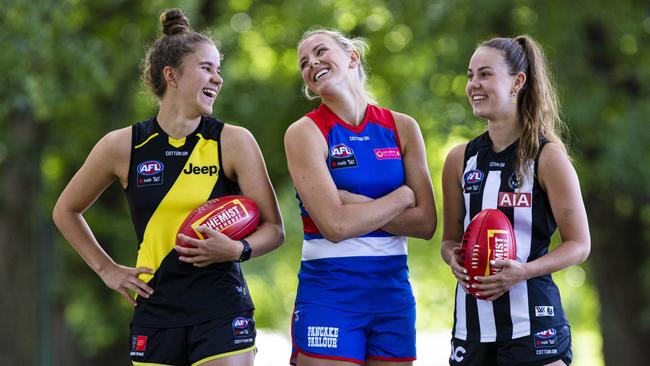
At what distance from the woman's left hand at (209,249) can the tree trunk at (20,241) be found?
9.15 m

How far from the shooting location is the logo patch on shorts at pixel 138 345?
4316 millimetres

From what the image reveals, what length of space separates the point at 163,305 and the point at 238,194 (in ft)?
2.14

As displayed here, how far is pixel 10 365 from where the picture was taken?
1247 cm

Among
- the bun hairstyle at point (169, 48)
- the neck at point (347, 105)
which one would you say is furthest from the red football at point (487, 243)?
the bun hairstyle at point (169, 48)

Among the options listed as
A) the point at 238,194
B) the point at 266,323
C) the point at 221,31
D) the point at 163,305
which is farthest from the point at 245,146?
the point at 266,323

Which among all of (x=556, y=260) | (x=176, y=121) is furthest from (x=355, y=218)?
(x=176, y=121)

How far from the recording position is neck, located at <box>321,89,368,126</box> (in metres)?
4.52

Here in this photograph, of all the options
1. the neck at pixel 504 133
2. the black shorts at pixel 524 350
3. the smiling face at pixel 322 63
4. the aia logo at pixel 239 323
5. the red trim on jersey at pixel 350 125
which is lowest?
the black shorts at pixel 524 350

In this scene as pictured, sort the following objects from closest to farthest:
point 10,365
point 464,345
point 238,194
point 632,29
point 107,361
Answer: point 464,345, point 238,194, point 632,29, point 10,365, point 107,361

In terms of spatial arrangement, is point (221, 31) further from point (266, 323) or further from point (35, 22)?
point (266, 323)

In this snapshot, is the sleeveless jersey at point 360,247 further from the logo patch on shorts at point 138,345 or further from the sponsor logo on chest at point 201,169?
the logo patch on shorts at point 138,345

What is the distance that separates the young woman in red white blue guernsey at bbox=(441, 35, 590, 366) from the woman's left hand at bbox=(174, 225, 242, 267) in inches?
39.5

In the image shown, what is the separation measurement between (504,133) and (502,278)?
75 centimetres

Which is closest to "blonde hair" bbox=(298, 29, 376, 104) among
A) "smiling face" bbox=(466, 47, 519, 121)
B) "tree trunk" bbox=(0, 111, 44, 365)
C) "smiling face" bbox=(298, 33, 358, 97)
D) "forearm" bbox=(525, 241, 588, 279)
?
"smiling face" bbox=(298, 33, 358, 97)
